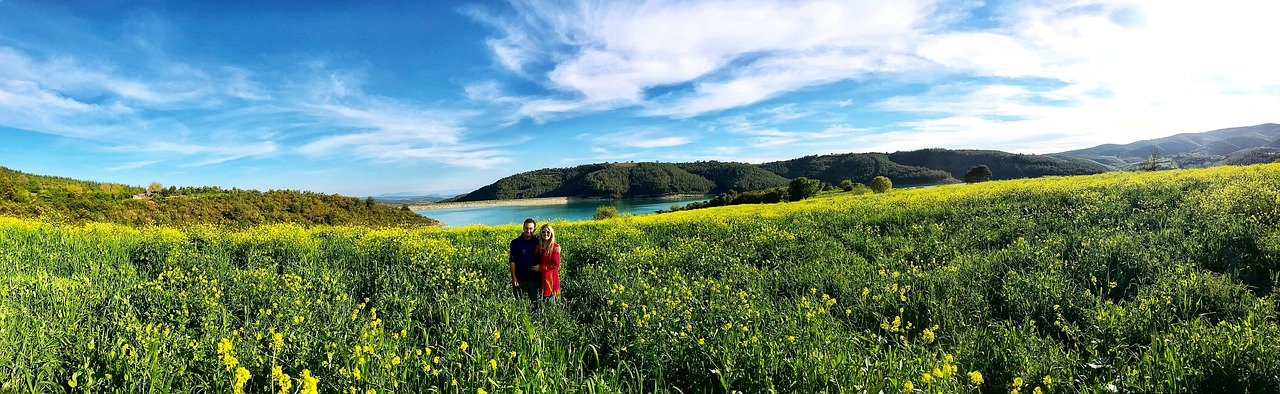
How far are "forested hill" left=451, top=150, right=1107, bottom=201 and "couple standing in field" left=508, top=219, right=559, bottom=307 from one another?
469 feet

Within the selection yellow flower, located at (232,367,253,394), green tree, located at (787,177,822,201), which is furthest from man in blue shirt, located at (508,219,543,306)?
green tree, located at (787,177,822,201)

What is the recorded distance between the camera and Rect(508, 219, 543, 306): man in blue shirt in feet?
23.3

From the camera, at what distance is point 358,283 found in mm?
8039

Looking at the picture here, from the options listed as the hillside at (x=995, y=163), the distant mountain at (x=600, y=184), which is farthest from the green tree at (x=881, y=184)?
the distant mountain at (x=600, y=184)

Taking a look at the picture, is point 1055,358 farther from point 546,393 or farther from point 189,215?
point 189,215

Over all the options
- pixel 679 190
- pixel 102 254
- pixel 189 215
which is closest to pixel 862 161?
pixel 679 190

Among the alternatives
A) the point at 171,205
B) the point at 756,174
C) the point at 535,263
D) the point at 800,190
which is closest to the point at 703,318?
the point at 535,263

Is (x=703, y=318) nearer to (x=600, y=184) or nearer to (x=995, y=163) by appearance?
(x=600, y=184)

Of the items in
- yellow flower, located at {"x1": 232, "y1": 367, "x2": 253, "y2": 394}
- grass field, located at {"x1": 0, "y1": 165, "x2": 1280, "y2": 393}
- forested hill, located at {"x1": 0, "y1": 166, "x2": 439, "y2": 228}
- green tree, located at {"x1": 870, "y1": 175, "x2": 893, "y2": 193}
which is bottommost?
green tree, located at {"x1": 870, "y1": 175, "x2": 893, "y2": 193}

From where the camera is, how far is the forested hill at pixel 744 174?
5595 inches

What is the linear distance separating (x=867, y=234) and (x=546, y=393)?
33.0 ft

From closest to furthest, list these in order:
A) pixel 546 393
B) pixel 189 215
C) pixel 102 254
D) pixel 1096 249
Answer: pixel 546 393
pixel 1096 249
pixel 102 254
pixel 189 215

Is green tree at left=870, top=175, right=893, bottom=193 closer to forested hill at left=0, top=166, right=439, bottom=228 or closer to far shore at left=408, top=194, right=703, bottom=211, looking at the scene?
forested hill at left=0, top=166, right=439, bottom=228

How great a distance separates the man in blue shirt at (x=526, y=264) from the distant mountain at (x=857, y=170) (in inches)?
5637
